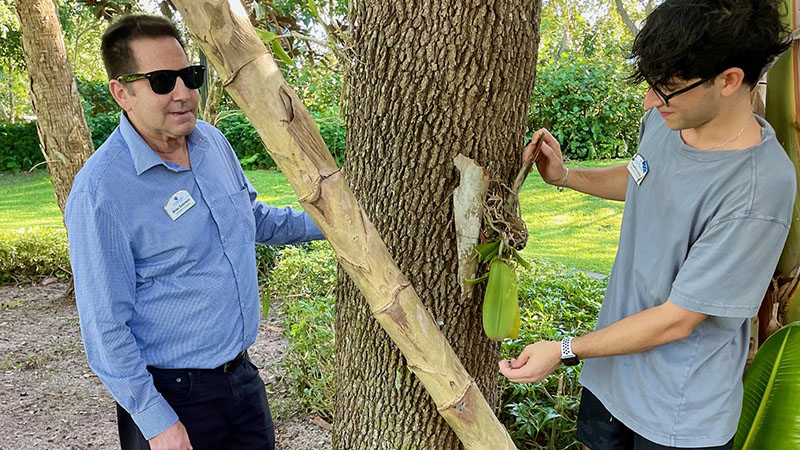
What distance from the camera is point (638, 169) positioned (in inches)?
61.9

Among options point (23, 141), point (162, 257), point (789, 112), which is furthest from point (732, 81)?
point (23, 141)

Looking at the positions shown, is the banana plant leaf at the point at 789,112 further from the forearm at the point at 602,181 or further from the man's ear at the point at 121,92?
the man's ear at the point at 121,92

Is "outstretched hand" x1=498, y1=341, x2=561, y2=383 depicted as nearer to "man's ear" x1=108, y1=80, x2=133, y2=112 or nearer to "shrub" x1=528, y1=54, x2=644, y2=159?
"man's ear" x1=108, y1=80, x2=133, y2=112

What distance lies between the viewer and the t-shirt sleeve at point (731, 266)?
1.29m

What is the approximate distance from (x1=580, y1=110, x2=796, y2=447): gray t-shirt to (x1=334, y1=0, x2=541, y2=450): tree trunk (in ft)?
1.17

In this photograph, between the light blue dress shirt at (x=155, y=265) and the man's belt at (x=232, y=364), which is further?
the man's belt at (x=232, y=364)

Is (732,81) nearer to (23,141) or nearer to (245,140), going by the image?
(245,140)

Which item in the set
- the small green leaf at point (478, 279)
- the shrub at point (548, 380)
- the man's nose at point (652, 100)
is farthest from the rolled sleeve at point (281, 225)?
the shrub at point (548, 380)

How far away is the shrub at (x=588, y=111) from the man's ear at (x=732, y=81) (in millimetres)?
8153

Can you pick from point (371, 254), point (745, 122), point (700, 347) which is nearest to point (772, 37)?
point (745, 122)

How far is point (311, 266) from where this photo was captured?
4.86 metres

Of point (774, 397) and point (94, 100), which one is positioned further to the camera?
point (94, 100)

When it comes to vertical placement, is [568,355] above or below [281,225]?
below

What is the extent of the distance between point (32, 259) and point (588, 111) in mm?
7774
